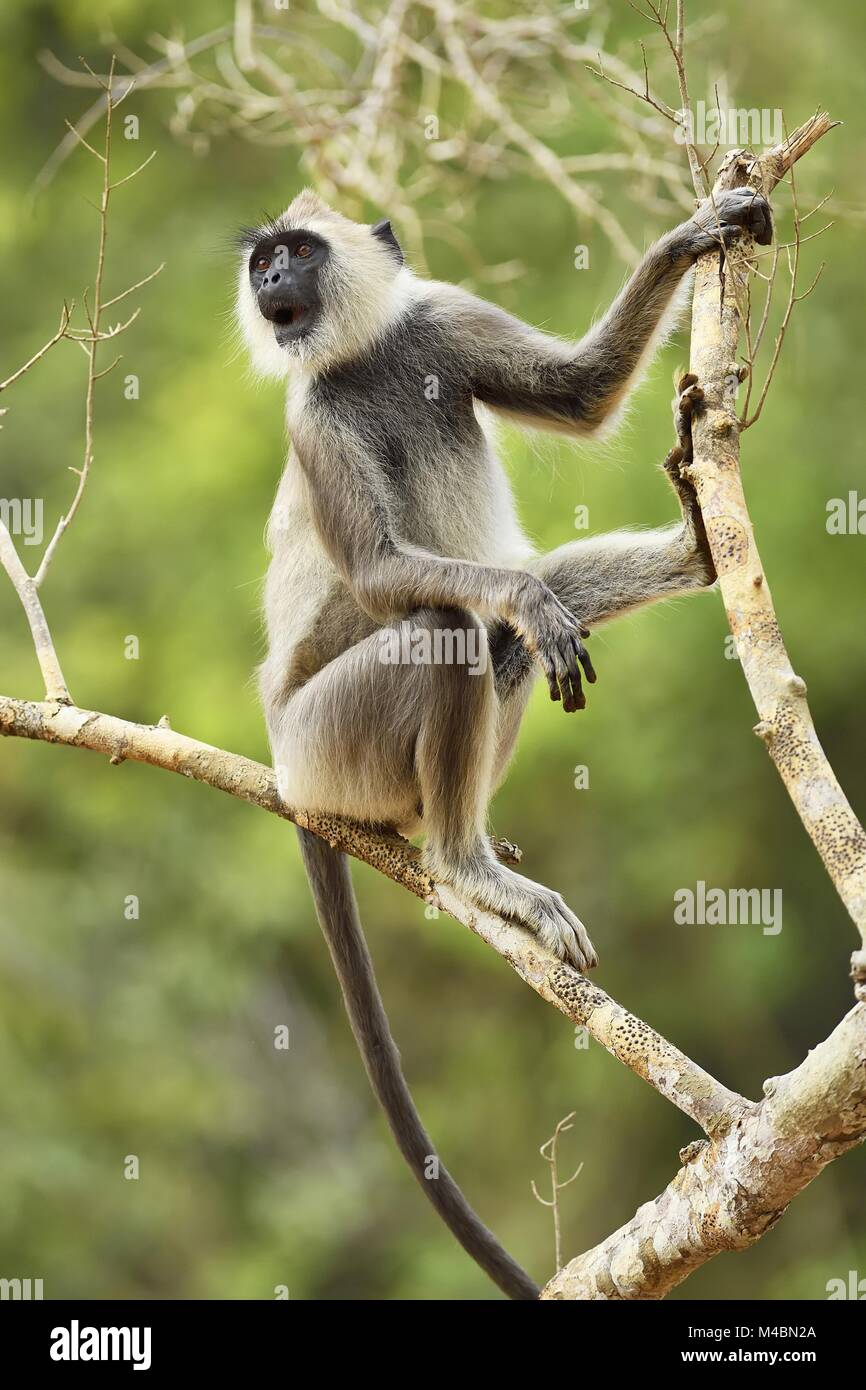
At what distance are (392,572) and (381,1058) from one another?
1.44 meters

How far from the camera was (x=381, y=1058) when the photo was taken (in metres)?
4.68

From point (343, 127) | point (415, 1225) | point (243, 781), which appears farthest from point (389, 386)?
point (415, 1225)

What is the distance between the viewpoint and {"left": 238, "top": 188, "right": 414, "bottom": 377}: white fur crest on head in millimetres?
4992

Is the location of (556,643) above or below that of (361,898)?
below

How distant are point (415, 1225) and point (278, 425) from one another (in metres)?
5.90

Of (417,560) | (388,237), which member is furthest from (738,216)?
(388,237)

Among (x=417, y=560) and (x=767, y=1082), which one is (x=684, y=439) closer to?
(x=417, y=560)

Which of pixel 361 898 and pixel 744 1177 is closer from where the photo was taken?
pixel 744 1177

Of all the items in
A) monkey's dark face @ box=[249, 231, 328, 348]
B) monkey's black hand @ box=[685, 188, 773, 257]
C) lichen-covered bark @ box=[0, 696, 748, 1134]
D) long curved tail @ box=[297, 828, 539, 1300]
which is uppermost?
monkey's dark face @ box=[249, 231, 328, 348]

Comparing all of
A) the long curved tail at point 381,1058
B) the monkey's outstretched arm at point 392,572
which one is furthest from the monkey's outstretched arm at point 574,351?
the long curved tail at point 381,1058

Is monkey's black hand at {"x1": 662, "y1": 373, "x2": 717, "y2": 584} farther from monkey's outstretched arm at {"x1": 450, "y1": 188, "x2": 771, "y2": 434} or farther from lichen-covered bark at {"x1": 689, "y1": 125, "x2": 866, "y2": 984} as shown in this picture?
monkey's outstretched arm at {"x1": 450, "y1": 188, "x2": 771, "y2": 434}

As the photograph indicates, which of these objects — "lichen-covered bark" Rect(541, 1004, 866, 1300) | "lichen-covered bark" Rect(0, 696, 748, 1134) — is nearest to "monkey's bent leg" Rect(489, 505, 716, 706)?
"lichen-covered bark" Rect(0, 696, 748, 1134)

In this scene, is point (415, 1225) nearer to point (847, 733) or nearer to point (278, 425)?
point (847, 733)

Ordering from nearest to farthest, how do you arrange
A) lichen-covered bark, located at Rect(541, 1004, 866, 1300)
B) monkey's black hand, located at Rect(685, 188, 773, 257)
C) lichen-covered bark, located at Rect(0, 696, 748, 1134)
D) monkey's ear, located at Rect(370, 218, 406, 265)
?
lichen-covered bark, located at Rect(541, 1004, 866, 1300)
monkey's black hand, located at Rect(685, 188, 773, 257)
lichen-covered bark, located at Rect(0, 696, 748, 1134)
monkey's ear, located at Rect(370, 218, 406, 265)
